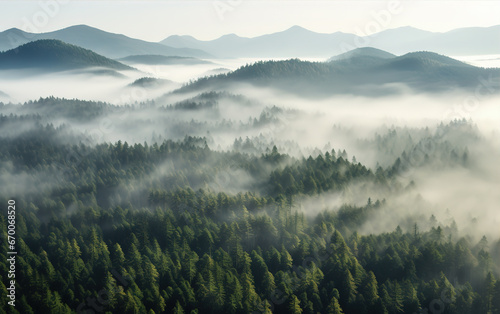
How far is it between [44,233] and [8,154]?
10902 centimetres

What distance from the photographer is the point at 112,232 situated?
99750 millimetres

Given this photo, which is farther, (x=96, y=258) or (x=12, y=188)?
(x=12, y=188)

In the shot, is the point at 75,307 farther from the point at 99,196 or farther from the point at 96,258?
the point at 99,196

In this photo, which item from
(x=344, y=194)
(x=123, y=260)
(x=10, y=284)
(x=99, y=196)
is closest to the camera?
(x=10, y=284)

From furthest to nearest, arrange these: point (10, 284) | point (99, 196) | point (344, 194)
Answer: point (99, 196) < point (344, 194) < point (10, 284)

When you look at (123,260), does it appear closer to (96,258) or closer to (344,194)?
(96,258)

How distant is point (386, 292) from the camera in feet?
219

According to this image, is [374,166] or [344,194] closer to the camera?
[344,194]

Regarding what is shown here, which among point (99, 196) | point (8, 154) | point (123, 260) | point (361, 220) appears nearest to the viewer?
point (123, 260)

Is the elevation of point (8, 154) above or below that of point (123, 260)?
above

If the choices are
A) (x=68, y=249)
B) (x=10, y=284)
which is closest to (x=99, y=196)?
(x=68, y=249)

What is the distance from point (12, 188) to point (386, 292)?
5253 inches

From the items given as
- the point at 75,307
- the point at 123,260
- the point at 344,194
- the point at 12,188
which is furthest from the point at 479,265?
the point at 12,188

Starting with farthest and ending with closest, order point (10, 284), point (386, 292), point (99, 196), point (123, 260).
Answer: point (99, 196) < point (123, 260) < point (10, 284) < point (386, 292)
